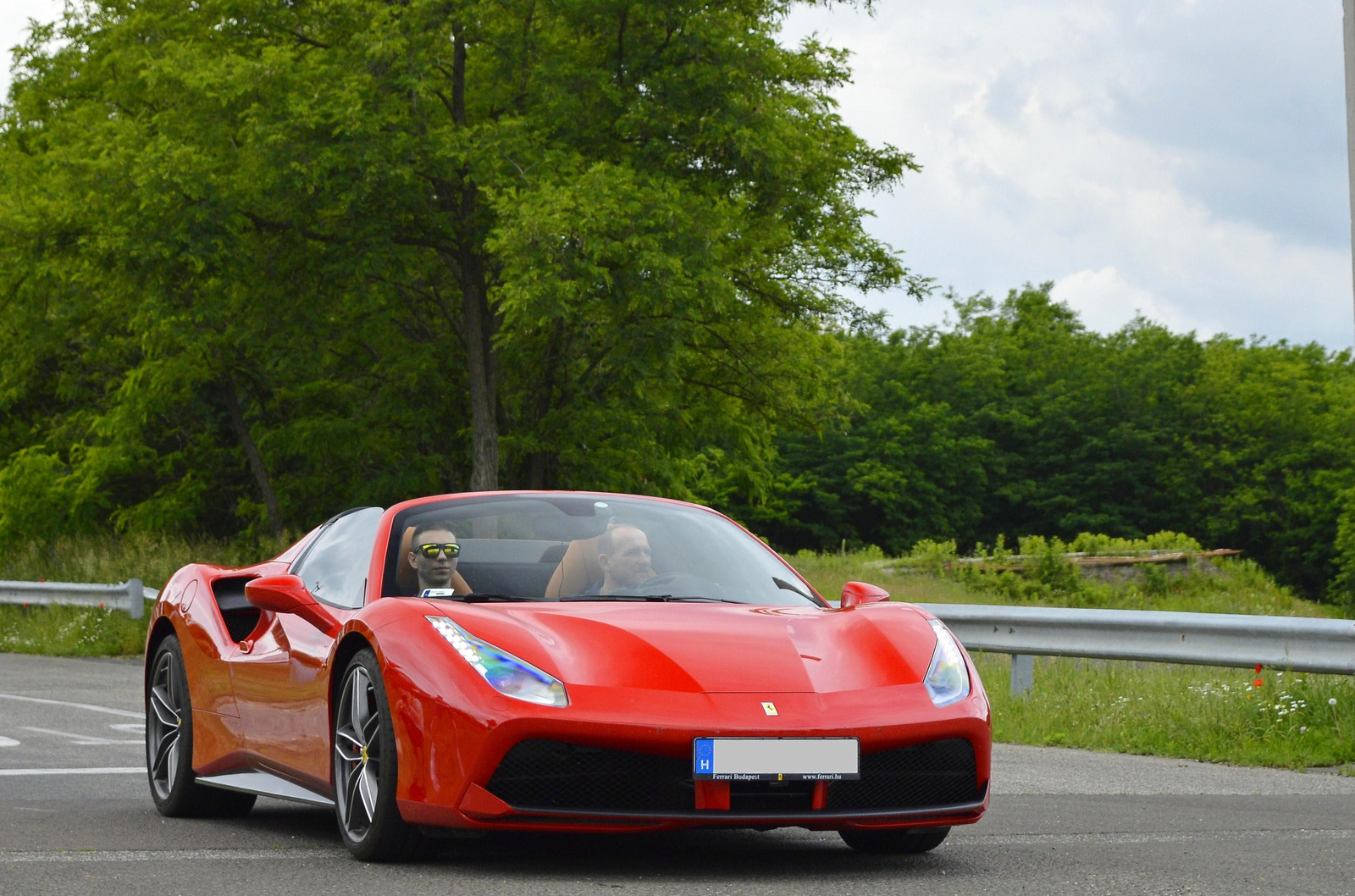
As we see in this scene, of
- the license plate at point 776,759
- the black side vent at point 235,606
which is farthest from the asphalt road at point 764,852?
the black side vent at point 235,606

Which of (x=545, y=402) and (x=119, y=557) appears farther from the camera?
(x=545, y=402)

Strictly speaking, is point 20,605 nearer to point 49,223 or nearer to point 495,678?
point 49,223

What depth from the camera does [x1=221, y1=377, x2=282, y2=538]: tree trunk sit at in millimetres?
31531

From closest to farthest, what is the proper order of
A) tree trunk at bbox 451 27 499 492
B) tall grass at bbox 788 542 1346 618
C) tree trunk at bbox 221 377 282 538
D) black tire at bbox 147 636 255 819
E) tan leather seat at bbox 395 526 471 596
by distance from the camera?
tan leather seat at bbox 395 526 471 596, black tire at bbox 147 636 255 819, tree trunk at bbox 451 27 499 492, tree trunk at bbox 221 377 282 538, tall grass at bbox 788 542 1346 618

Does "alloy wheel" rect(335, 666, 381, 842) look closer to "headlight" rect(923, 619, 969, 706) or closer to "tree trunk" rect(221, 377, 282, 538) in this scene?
"headlight" rect(923, 619, 969, 706)

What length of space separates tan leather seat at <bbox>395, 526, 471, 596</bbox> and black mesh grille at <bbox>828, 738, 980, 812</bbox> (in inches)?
60.4

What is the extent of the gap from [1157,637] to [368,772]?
6528mm

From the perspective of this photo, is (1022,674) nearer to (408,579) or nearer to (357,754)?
(408,579)

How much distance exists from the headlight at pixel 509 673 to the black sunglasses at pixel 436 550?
2.73 feet

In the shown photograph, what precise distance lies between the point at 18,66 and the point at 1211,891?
33735mm

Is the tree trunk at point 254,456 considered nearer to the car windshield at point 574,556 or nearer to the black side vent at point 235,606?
the black side vent at point 235,606

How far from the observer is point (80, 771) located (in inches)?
353

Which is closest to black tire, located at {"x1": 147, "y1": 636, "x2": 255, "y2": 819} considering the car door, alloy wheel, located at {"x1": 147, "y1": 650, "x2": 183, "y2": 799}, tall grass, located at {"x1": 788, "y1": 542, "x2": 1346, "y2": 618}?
alloy wheel, located at {"x1": 147, "y1": 650, "x2": 183, "y2": 799}

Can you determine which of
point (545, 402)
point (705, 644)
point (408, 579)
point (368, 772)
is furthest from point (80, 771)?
point (545, 402)
